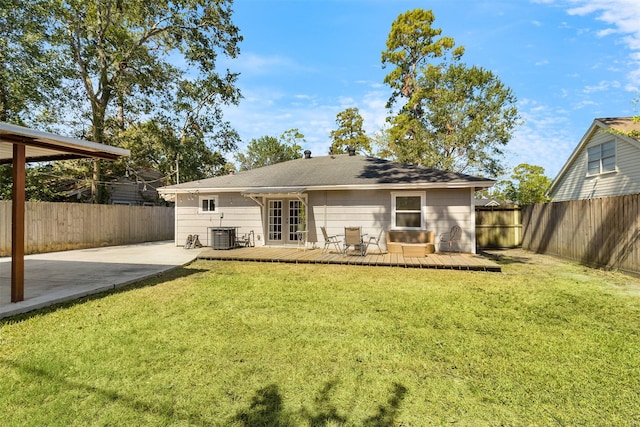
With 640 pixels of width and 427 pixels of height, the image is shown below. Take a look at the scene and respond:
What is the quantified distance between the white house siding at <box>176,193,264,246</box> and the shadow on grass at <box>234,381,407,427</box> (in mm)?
9703

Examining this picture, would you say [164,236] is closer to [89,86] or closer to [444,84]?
[89,86]

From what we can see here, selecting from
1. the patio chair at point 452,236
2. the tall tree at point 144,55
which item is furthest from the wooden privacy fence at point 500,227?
the tall tree at point 144,55

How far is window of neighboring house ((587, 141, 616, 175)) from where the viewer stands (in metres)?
12.7

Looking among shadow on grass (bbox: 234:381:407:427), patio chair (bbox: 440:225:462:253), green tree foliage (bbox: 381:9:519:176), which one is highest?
green tree foliage (bbox: 381:9:519:176)

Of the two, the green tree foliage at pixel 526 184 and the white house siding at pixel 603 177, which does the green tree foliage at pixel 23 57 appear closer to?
the white house siding at pixel 603 177

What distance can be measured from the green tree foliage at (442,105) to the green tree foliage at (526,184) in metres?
4.45

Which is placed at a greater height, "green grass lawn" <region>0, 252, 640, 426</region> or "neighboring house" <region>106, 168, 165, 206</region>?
"neighboring house" <region>106, 168, 165, 206</region>

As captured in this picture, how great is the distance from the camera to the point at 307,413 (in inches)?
91.0

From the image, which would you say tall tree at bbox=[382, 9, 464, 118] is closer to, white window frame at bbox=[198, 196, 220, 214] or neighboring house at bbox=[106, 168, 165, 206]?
white window frame at bbox=[198, 196, 220, 214]

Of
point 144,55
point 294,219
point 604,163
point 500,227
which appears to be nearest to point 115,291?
point 294,219

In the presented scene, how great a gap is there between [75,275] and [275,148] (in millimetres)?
31548

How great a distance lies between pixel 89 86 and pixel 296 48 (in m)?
11.4

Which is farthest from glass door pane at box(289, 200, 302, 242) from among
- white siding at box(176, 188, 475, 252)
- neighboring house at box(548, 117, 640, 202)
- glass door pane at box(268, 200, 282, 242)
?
neighboring house at box(548, 117, 640, 202)

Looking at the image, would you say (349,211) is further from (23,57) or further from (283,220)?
(23,57)
